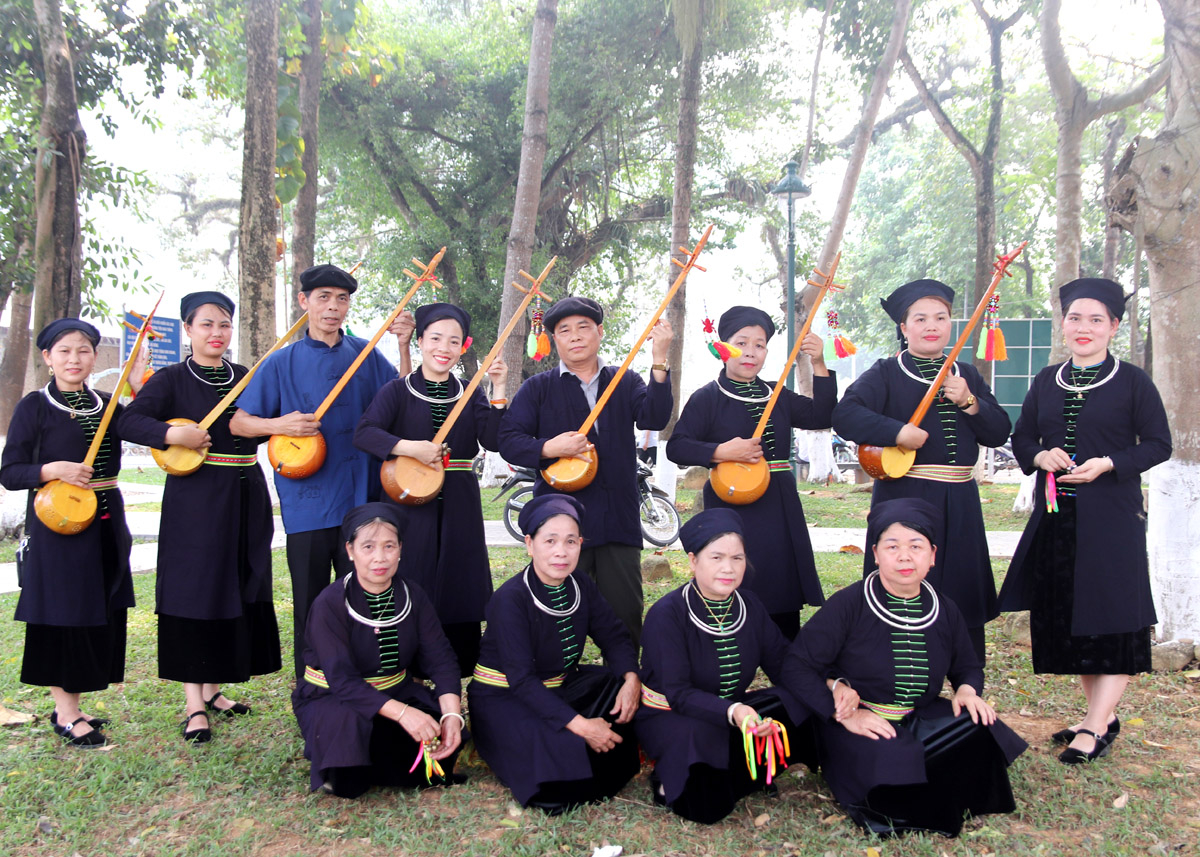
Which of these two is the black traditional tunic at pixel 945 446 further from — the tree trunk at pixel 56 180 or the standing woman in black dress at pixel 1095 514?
the tree trunk at pixel 56 180

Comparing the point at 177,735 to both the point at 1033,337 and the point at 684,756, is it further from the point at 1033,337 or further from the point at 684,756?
the point at 1033,337

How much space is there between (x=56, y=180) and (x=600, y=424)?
554 cm

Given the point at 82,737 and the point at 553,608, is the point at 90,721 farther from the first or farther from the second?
the point at 553,608

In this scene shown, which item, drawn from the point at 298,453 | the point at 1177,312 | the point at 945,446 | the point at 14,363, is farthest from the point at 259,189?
the point at 1177,312

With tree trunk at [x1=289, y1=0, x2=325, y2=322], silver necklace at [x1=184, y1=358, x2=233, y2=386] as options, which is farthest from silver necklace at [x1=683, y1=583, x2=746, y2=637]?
tree trunk at [x1=289, y1=0, x2=325, y2=322]

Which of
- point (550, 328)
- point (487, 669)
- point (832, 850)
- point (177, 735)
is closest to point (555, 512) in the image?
point (487, 669)

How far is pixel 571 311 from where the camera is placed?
3.62 metres

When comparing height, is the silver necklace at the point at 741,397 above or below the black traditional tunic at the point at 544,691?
above

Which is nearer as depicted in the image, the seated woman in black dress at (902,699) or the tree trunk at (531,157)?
the seated woman in black dress at (902,699)

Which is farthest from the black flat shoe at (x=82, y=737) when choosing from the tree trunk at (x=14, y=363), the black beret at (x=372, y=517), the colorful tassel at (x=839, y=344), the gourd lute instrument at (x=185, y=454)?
the tree trunk at (x=14, y=363)

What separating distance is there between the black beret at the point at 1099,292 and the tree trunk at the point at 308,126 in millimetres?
7610

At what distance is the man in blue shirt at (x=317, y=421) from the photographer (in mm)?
3686

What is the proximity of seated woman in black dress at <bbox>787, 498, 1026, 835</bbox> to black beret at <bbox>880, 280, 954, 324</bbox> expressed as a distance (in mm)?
838

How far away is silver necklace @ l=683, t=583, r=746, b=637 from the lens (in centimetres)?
313
